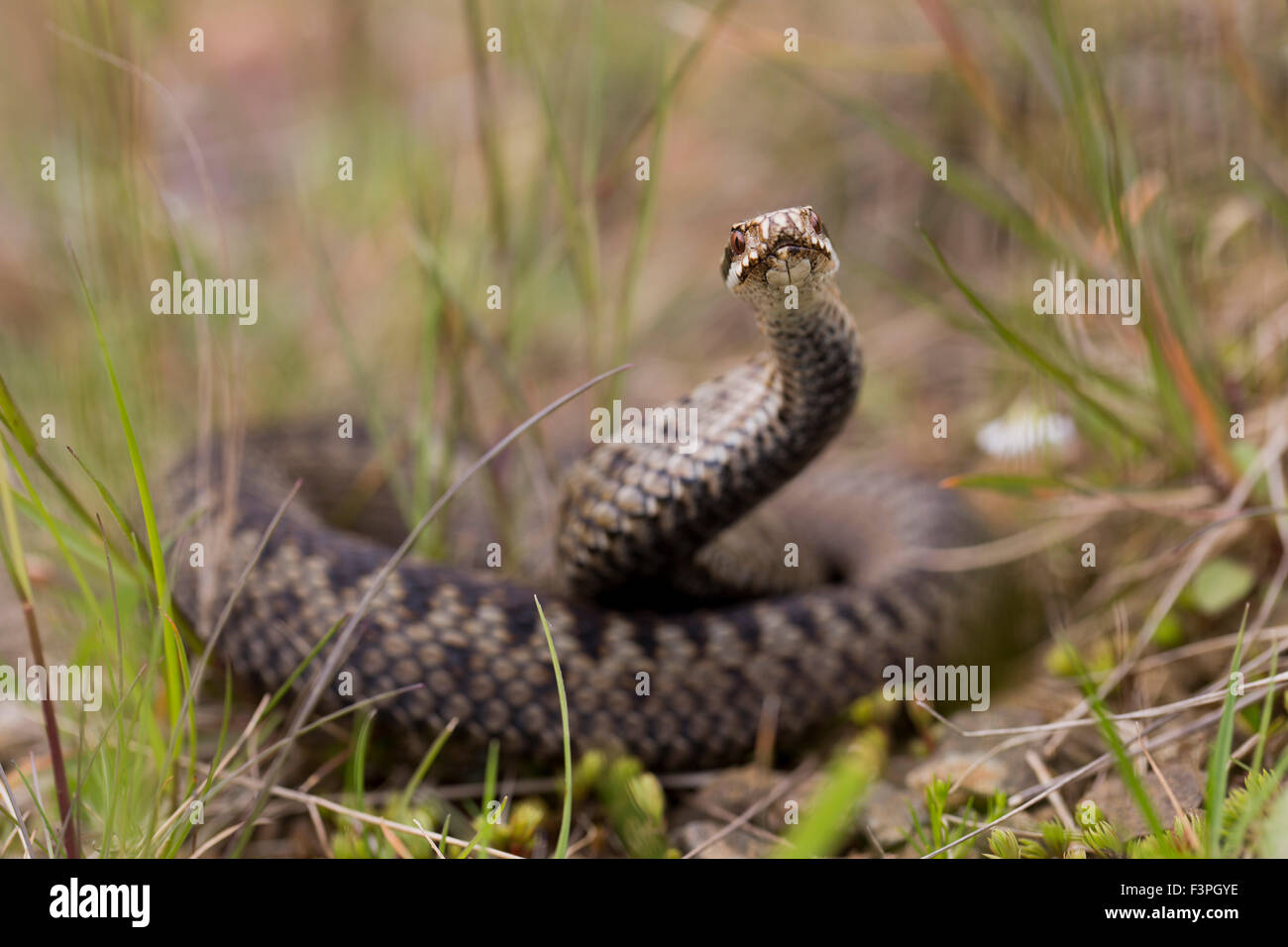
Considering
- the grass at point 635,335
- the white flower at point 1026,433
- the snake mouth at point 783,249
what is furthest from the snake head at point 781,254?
the white flower at point 1026,433

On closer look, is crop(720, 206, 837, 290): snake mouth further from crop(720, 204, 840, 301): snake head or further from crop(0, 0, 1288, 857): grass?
crop(0, 0, 1288, 857): grass

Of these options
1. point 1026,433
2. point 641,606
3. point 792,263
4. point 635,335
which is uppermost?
point 635,335

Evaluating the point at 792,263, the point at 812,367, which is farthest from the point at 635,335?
the point at 792,263

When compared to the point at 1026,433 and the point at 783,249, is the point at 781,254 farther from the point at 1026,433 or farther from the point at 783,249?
the point at 1026,433

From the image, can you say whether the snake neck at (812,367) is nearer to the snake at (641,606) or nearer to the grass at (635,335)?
the snake at (641,606)

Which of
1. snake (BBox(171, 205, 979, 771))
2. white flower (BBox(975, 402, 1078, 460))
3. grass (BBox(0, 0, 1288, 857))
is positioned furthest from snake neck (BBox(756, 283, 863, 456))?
white flower (BBox(975, 402, 1078, 460))
